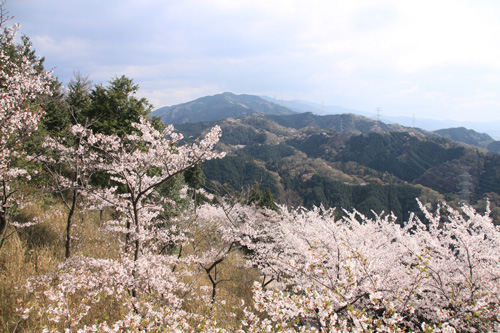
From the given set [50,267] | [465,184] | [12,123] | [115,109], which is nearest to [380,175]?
[465,184]

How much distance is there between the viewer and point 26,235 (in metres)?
7.36

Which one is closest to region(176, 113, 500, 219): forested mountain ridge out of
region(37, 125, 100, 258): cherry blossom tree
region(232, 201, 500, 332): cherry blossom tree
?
region(232, 201, 500, 332): cherry blossom tree

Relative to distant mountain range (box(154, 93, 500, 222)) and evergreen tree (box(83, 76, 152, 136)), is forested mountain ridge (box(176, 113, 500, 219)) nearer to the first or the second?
distant mountain range (box(154, 93, 500, 222))

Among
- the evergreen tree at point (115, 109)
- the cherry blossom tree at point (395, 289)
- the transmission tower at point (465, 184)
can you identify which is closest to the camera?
the cherry blossom tree at point (395, 289)

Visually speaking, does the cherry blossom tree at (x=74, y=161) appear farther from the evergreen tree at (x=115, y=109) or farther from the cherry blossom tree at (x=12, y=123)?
the evergreen tree at (x=115, y=109)

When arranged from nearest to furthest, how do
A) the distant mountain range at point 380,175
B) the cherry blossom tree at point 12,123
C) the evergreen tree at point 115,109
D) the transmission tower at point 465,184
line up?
the cherry blossom tree at point 12,123, the evergreen tree at point 115,109, the transmission tower at point 465,184, the distant mountain range at point 380,175

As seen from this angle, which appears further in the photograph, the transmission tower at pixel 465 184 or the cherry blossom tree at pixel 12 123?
the transmission tower at pixel 465 184

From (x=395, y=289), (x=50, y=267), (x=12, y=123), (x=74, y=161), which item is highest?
(x=12, y=123)

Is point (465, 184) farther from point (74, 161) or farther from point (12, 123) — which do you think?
point (12, 123)

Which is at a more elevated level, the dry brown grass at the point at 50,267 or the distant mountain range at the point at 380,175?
the dry brown grass at the point at 50,267

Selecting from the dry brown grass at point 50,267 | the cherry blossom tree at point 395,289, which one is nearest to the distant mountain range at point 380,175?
the dry brown grass at point 50,267

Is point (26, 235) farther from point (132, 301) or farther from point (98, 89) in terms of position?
point (98, 89)

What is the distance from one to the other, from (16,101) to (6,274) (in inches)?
169

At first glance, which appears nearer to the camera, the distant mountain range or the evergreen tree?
the evergreen tree
